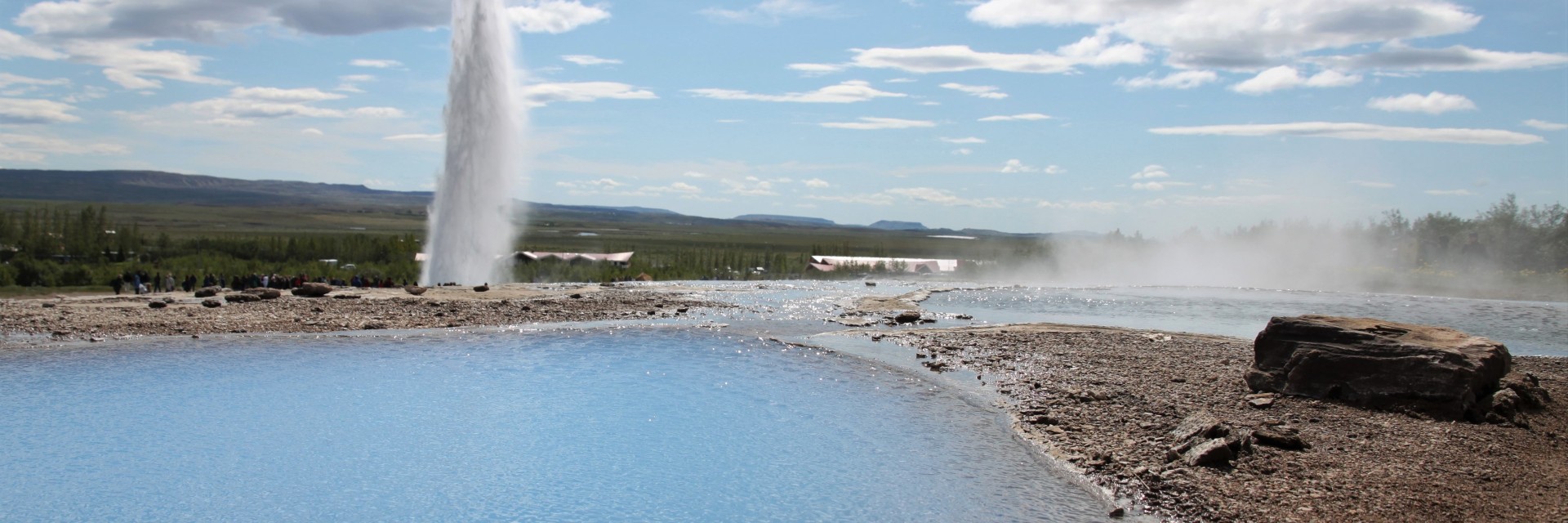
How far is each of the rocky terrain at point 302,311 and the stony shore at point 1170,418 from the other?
10 cm

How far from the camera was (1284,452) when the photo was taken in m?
11.6

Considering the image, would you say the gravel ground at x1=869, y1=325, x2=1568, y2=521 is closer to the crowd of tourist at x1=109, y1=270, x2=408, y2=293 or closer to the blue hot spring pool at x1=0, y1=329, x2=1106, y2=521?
the blue hot spring pool at x1=0, y1=329, x2=1106, y2=521

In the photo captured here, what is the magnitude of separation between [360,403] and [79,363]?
21.9ft

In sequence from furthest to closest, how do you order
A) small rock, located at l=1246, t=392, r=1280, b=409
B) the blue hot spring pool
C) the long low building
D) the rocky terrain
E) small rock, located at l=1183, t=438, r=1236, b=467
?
the long low building < the rocky terrain < small rock, located at l=1246, t=392, r=1280, b=409 < small rock, located at l=1183, t=438, r=1236, b=467 < the blue hot spring pool

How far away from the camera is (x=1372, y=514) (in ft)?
30.6

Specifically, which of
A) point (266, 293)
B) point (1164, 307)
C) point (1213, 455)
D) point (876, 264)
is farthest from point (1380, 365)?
point (876, 264)

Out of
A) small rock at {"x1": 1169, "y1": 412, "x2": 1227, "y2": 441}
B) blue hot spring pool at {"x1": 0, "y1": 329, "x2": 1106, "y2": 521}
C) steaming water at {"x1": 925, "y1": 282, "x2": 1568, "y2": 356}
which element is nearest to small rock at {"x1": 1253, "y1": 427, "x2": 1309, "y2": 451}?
small rock at {"x1": 1169, "y1": 412, "x2": 1227, "y2": 441}

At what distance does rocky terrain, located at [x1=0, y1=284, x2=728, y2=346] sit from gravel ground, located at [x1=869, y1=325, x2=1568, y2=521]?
15.0 m

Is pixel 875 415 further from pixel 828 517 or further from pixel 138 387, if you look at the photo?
pixel 138 387

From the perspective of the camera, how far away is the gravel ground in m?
9.66

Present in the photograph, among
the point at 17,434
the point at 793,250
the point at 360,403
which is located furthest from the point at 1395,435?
the point at 793,250

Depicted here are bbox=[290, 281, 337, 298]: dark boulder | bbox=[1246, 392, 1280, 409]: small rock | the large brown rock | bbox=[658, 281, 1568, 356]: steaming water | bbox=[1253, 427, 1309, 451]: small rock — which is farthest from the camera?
bbox=[290, 281, 337, 298]: dark boulder

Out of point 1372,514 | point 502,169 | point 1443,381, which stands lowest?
point 1372,514

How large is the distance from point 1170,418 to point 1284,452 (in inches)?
82.8
